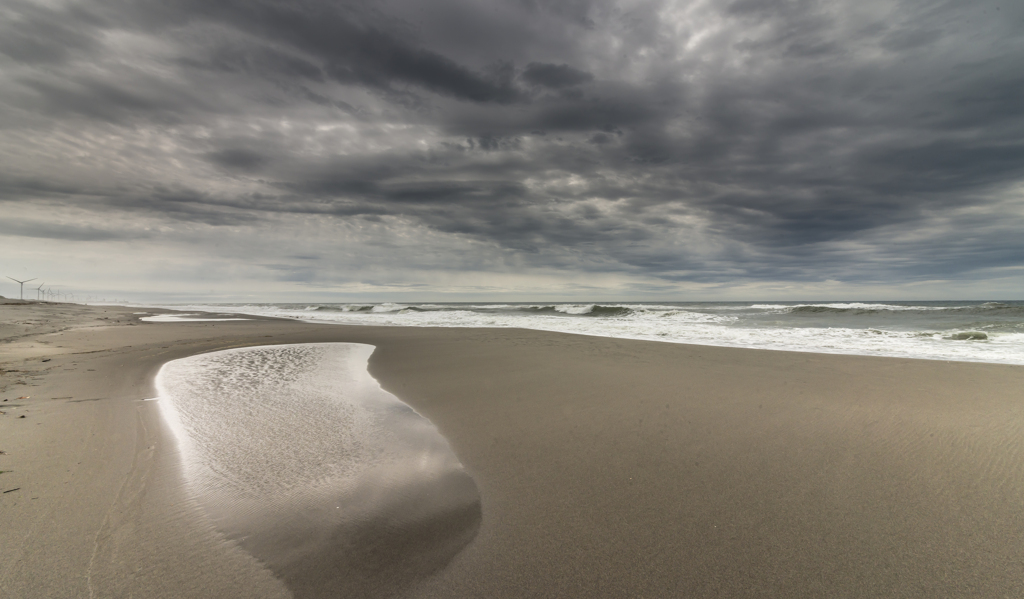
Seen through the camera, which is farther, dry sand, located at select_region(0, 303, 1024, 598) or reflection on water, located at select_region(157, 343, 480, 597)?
reflection on water, located at select_region(157, 343, 480, 597)

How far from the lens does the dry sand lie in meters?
1.97

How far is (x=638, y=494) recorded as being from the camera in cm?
287

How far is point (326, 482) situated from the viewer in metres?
2.98

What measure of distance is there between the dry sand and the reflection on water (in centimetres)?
13

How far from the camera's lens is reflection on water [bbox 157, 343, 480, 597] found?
82.6 inches

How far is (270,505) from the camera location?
2637 mm

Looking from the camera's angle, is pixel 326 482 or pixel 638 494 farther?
pixel 326 482

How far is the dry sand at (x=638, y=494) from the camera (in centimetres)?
197

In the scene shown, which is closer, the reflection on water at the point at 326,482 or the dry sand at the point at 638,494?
the dry sand at the point at 638,494

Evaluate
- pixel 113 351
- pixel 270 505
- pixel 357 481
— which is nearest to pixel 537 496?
pixel 357 481

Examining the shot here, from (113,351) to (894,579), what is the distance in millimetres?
14001

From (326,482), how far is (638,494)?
2234 millimetres

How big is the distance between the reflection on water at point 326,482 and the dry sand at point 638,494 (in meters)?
0.13

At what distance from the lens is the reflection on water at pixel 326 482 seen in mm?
2098
